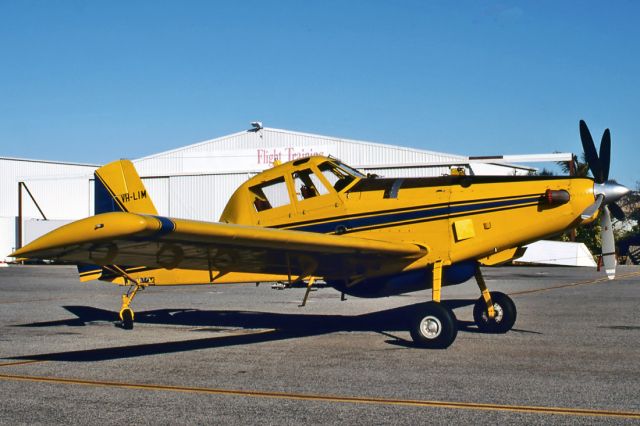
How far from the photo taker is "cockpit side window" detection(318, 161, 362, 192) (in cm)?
1227

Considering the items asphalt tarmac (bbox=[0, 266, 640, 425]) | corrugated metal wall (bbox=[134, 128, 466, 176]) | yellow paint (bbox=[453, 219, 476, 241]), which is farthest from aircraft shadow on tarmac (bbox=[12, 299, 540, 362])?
corrugated metal wall (bbox=[134, 128, 466, 176])

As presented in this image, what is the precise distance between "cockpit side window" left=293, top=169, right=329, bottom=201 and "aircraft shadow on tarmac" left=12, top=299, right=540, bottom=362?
7.75ft

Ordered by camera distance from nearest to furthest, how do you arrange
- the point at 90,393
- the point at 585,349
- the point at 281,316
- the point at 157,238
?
1. the point at 90,393
2. the point at 157,238
3. the point at 585,349
4. the point at 281,316

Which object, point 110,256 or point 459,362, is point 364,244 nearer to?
point 459,362

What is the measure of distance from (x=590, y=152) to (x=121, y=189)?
28.9 feet

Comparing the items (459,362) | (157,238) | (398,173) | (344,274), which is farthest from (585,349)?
(398,173)

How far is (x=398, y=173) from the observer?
45125 mm

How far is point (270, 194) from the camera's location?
12891 mm

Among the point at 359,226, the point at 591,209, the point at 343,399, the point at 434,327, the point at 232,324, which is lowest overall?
the point at 343,399

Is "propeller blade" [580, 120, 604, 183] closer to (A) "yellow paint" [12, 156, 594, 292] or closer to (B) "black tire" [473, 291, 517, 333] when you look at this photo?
(A) "yellow paint" [12, 156, 594, 292]

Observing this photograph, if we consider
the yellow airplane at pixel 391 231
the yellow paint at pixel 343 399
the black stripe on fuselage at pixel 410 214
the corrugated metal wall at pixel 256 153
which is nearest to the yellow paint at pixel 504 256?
the yellow airplane at pixel 391 231

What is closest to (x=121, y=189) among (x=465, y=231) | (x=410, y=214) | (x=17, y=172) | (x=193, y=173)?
(x=410, y=214)

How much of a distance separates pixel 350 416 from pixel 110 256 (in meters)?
4.16

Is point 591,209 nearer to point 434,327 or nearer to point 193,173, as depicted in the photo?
point 434,327
